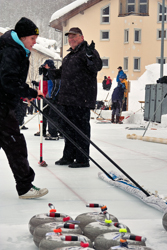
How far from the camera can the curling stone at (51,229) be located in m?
2.48

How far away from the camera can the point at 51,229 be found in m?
2.53

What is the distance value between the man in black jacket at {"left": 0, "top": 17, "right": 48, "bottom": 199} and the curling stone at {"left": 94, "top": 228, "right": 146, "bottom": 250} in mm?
1454

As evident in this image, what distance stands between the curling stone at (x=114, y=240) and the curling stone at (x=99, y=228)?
0.37ft

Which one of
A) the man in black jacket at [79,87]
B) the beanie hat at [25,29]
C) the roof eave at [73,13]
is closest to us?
the beanie hat at [25,29]

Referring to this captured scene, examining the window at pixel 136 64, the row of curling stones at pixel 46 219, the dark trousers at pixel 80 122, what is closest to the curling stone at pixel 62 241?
the row of curling stones at pixel 46 219

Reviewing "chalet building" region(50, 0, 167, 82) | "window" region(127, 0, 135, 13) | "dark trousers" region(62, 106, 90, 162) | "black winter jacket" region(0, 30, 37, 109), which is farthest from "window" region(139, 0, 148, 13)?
"black winter jacket" region(0, 30, 37, 109)

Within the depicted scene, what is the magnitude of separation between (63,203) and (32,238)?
3.27ft

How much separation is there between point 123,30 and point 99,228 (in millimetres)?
35376

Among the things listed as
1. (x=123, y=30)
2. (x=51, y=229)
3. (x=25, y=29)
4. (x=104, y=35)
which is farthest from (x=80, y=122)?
(x=104, y=35)

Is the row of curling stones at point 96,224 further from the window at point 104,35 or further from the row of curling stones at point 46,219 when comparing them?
the window at point 104,35

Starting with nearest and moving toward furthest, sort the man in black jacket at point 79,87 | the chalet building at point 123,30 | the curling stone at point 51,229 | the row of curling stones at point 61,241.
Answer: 1. the row of curling stones at point 61,241
2. the curling stone at point 51,229
3. the man in black jacket at point 79,87
4. the chalet building at point 123,30

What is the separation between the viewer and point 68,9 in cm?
3331

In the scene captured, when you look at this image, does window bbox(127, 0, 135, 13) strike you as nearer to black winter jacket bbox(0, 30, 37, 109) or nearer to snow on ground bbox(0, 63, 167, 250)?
snow on ground bbox(0, 63, 167, 250)

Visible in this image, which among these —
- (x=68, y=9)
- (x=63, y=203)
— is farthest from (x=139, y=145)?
(x=68, y=9)
